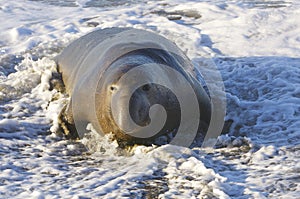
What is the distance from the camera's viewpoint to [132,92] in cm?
469

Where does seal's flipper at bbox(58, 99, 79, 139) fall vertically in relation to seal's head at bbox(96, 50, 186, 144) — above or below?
below

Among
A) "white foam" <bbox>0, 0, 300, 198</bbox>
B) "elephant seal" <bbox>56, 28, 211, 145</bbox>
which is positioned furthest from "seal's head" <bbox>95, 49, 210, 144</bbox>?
"white foam" <bbox>0, 0, 300, 198</bbox>

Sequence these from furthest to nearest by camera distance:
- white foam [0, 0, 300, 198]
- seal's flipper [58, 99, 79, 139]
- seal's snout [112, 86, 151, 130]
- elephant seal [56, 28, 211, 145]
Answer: seal's flipper [58, 99, 79, 139]
elephant seal [56, 28, 211, 145]
seal's snout [112, 86, 151, 130]
white foam [0, 0, 300, 198]

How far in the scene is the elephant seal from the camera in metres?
4.73

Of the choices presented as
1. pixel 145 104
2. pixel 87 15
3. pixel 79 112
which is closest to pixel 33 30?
pixel 87 15

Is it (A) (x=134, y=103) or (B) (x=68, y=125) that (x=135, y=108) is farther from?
(B) (x=68, y=125)

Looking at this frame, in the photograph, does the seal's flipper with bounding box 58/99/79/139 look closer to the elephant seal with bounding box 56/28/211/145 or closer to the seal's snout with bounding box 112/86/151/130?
the elephant seal with bounding box 56/28/211/145

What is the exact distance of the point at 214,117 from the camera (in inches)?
226

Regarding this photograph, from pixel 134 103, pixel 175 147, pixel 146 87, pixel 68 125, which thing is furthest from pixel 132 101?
pixel 68 125

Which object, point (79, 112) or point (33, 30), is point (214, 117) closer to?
point (79, 112)

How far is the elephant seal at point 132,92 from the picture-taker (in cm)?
473

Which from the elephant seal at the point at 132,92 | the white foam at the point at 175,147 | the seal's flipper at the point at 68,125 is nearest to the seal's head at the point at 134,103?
the elephant seal at the point at 132,92

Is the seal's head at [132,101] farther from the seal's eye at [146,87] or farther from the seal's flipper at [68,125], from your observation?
the seal's flipper at [68,125]

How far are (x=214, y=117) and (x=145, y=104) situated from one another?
3.94ft
